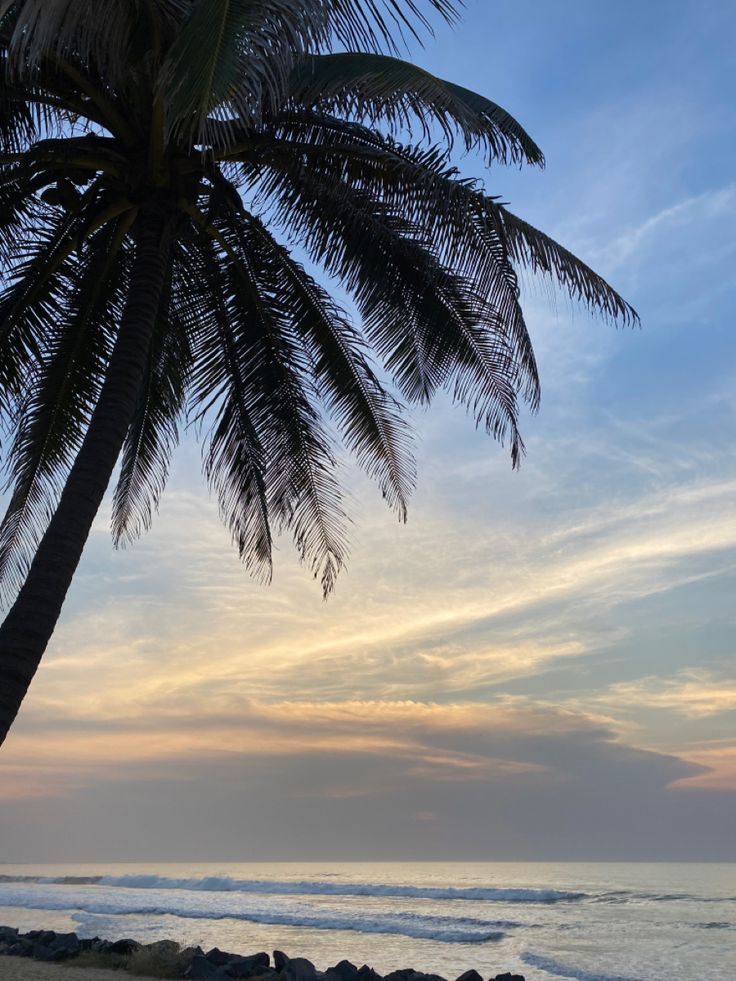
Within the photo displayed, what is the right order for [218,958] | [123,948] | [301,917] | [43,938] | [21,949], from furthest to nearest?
[301,917]
[43,938]
[21,949]
[123,948]
[218,958]

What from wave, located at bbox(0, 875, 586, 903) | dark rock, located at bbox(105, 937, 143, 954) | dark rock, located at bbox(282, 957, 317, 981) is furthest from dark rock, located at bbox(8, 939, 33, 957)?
wave, located at bbox(0, 875, 586, 903)

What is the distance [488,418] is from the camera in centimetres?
948

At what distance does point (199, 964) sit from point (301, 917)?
15811mm

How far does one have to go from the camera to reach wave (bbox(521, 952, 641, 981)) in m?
13.3

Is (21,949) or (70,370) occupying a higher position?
(70,370)

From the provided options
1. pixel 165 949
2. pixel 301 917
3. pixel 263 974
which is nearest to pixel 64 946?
pixel 165 949

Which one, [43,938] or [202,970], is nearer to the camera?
[202,970]

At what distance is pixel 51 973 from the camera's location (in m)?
9.16

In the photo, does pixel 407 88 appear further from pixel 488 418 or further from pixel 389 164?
pixel 488 418

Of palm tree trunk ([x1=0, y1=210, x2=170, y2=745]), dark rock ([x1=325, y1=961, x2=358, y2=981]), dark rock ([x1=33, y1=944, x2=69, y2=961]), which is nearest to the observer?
palm tree trunk ([x1=0, y1=210, x2=170, y2=745])

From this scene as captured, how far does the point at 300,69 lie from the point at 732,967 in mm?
14755

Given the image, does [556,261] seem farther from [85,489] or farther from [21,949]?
[21,949]

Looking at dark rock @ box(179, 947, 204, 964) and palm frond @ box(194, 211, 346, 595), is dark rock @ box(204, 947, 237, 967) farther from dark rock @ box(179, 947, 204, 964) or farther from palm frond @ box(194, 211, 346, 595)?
palm frond @ box(194, 211, 346, 595)

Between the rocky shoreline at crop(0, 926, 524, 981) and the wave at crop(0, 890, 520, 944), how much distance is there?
1054 cm
